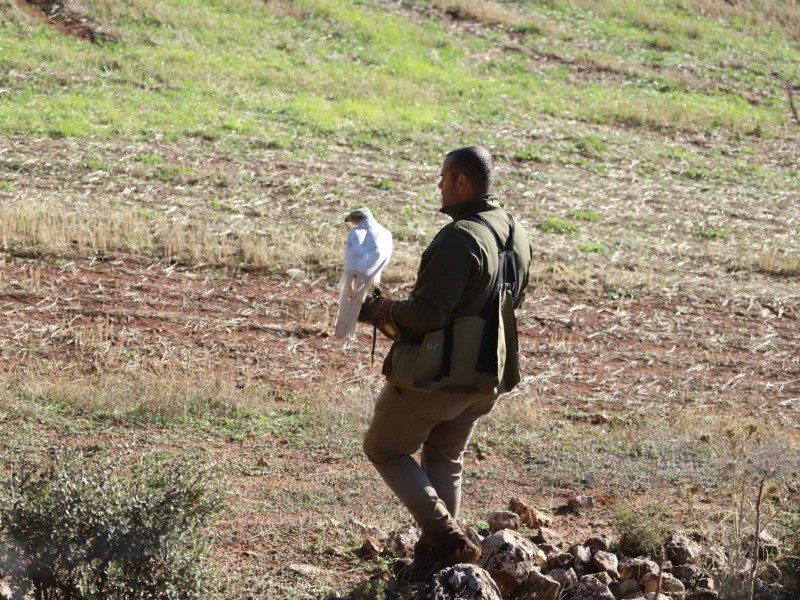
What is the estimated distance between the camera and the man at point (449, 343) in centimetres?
418

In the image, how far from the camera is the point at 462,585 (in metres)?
4.18

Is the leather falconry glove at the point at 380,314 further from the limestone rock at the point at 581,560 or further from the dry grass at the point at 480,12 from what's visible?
the dry grass at the point at 480,12

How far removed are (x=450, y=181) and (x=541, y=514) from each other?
6.84 ft

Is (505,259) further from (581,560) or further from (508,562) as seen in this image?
(581,560)

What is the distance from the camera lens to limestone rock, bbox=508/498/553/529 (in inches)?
218

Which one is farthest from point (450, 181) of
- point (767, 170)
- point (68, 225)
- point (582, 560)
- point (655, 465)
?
point (767, 170)

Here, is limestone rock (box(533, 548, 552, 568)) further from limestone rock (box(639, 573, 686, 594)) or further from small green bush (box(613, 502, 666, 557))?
small green bush (box(613, 502, 666, 557))

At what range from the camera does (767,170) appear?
18797mm

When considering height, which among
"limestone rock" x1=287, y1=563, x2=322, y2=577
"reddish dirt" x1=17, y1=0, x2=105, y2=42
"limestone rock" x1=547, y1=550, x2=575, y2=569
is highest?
"reddish dirt" x1=17, y1=0, x2=105, y2=42

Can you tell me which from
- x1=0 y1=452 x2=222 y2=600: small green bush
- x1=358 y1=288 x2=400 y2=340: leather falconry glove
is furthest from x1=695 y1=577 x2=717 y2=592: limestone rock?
x1=0 y1=452 x2=222 y2=600: small green bush

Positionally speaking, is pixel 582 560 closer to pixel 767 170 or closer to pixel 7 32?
pixel 767 170

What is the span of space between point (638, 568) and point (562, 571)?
1.09 ft

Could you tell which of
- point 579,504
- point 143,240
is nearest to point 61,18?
point 143,240

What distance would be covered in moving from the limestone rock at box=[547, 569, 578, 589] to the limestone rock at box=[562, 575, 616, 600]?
0.05 metres
